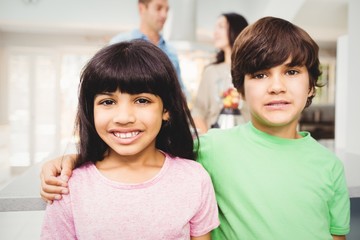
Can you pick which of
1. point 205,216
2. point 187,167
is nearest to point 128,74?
point 187,167

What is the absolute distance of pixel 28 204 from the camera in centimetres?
95

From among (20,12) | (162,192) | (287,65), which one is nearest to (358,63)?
(287,65)

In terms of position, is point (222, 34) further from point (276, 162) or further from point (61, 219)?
point (61, 219)

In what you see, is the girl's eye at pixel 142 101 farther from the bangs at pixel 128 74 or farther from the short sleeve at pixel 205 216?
the short sleeve at pixel 205 216

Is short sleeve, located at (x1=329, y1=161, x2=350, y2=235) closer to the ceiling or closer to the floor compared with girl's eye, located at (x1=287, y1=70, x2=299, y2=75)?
closer to the floor

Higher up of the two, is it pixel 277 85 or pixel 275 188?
pixel 277 85

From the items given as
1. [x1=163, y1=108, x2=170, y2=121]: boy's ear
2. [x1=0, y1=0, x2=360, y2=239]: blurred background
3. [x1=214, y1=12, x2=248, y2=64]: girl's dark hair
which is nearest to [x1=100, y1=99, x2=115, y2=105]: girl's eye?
[x1=163, y1=108, x2=170, y2=121]: boy's ear

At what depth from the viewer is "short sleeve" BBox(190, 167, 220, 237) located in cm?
85

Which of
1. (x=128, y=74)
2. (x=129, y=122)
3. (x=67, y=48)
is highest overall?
(x=67, y=48)

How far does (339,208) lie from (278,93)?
325 millimetres

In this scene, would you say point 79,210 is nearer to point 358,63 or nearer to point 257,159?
point 257,159

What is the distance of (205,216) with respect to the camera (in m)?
0.85

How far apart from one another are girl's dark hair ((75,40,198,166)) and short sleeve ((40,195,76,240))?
11 centimetres

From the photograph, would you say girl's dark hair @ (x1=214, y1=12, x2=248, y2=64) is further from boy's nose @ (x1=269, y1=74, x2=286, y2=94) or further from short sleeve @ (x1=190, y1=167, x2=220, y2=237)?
short sleeve @ (x1=190, y1=167, x2=220, y2=237)
